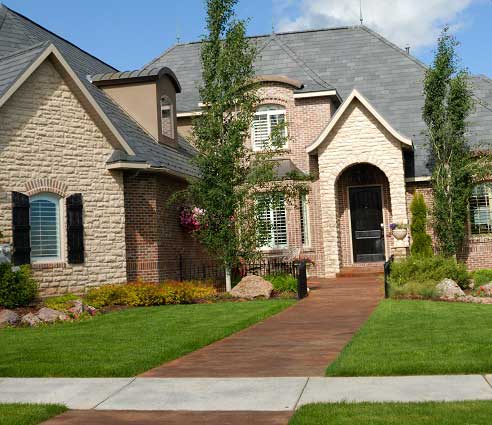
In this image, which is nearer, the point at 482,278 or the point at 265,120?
the point at 482,278

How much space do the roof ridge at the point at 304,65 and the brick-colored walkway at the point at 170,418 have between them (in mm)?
19327

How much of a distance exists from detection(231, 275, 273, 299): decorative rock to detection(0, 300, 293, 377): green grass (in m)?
1.30

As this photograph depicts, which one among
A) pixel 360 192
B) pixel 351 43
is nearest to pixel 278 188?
pixel 360 192

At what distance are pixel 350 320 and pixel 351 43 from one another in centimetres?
1840

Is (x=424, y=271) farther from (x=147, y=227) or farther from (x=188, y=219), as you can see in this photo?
(x=147, y=227)

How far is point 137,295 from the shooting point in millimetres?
16219

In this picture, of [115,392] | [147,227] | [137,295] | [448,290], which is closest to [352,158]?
[147,227]

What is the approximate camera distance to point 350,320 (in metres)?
12.4

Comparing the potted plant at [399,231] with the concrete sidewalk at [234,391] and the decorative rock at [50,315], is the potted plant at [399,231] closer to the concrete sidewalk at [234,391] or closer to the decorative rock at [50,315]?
the decorative rock at [50,315]

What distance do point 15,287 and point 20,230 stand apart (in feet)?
5.04

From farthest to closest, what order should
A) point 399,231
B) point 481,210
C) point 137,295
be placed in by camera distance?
point 481,210, point 399,231, point 137,295

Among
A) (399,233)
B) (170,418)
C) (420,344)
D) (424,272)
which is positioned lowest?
(170,418)

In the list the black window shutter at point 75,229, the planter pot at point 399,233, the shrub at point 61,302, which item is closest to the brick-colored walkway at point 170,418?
the shrub at point 61,302

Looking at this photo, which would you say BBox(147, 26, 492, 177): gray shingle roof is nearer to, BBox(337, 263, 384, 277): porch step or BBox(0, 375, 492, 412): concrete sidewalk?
BBox(337, 263, 384, 277): porch step
